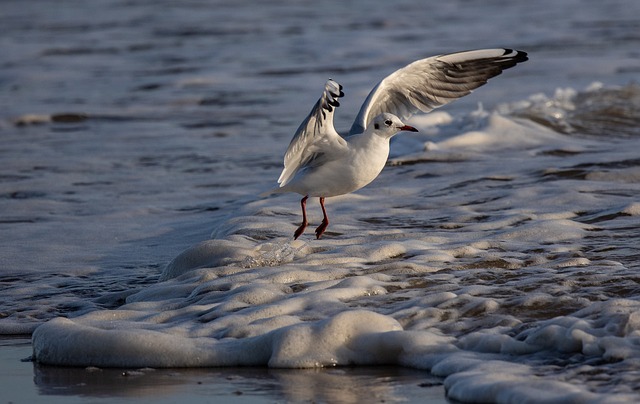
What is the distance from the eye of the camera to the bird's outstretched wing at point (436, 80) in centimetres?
721

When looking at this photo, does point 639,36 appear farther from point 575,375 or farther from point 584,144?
point 575,375

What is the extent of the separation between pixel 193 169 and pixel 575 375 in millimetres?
6272

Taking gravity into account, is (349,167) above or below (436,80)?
below

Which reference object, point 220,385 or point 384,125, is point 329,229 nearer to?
point 384,125

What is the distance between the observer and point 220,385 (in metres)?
4.38

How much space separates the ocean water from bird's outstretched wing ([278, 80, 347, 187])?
49 cm

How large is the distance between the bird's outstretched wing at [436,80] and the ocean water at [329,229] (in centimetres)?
74

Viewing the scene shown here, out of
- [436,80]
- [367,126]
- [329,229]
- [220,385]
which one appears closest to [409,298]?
[220,385]

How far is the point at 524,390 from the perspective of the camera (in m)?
3.95

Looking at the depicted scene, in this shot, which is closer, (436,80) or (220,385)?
(220,385)

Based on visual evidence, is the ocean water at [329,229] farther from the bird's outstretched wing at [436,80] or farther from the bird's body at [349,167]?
the bird's outstretched wing at [436,80]

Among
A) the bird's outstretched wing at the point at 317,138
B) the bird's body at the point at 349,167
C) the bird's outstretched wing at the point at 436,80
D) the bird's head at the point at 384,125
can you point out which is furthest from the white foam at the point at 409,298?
the bird's outstretched wing at the point at 436,80

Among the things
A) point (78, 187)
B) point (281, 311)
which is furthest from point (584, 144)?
point (281, 311)

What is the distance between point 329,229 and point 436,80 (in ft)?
4.05
